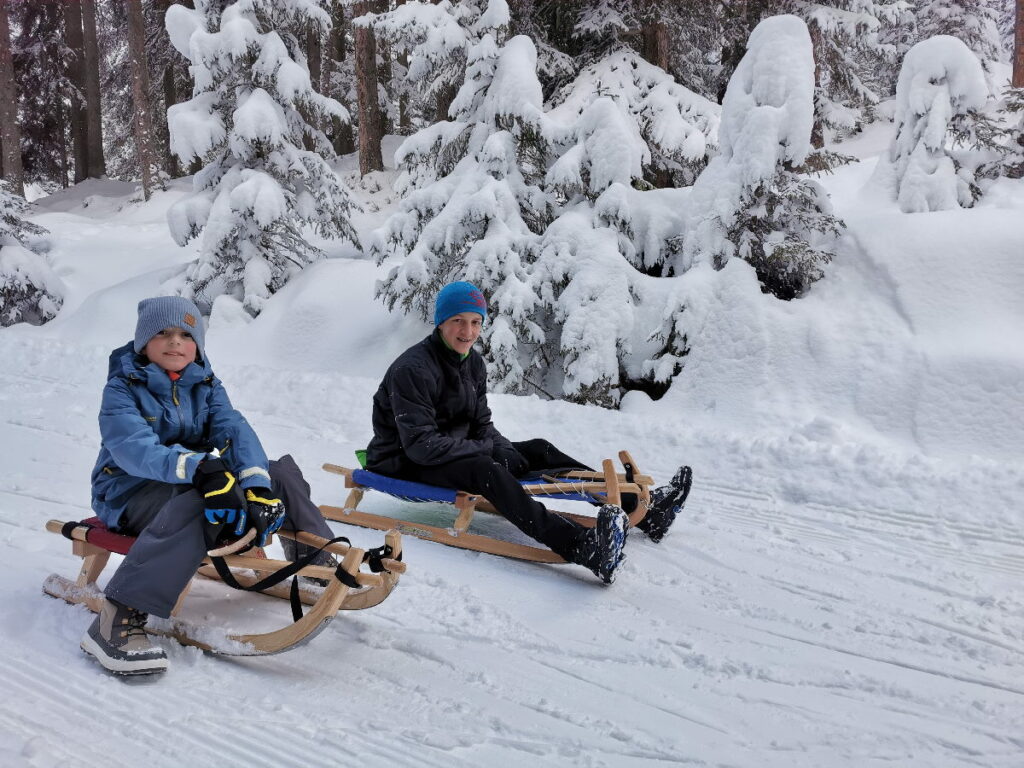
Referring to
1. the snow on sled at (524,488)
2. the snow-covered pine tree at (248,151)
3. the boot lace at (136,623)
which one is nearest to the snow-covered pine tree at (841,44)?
the snow-covered pine tree at (248,151)

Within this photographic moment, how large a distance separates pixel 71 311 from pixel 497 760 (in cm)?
1275

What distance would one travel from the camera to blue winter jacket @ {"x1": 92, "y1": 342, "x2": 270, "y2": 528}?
117 inches

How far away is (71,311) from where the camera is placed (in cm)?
1270

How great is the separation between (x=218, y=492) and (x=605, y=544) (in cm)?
181

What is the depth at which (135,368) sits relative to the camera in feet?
10.4

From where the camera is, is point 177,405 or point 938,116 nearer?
point 177,405

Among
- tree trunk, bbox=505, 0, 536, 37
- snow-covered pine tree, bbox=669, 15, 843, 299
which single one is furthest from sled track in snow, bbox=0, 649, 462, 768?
tree trunk, bbox=505, 0, 536, 37

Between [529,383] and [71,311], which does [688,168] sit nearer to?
[529,383]

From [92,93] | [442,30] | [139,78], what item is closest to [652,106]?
[442,30]

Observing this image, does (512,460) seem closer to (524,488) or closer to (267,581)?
(524,488)

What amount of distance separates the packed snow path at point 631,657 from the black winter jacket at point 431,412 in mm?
528

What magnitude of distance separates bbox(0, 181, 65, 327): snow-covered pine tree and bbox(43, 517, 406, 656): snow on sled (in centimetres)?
1044

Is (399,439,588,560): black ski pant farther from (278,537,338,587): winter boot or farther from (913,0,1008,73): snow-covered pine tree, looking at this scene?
(913,0,1008,73): snow-covered pine tree

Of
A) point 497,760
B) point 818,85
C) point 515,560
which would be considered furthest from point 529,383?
point 818,85
